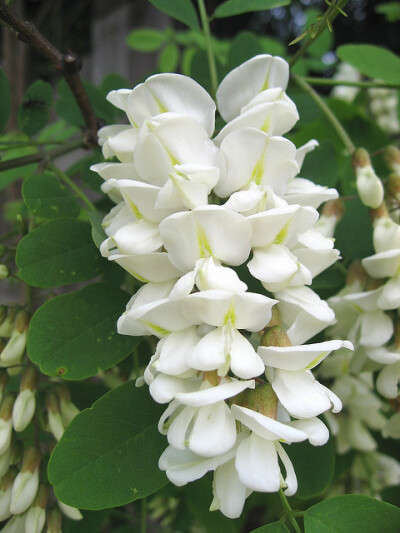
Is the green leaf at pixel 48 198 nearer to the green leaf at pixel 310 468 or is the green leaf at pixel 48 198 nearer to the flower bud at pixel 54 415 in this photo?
the flower bud at pixel 54 415

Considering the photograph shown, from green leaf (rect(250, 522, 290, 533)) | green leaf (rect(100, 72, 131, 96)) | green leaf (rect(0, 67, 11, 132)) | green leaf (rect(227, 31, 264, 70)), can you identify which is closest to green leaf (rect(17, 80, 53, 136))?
green leaf (rect(0, 67, 11, 132))

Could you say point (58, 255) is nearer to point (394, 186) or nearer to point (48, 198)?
point (48, 198)

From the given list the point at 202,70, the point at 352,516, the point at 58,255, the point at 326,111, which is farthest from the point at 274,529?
the point at 202,70

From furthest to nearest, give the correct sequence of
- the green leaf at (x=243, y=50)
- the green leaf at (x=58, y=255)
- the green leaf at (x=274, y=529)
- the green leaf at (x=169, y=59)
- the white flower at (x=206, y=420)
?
the green leaf at (x=169, y=59)
the green leaf at (x=243, y=50)
the green leaf at (x=58, y=255)
the green leaf at (x=274, y=529)
the white flower at (x=206, y=420)

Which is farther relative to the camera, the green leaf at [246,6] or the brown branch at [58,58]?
the green leaf at [246,6]

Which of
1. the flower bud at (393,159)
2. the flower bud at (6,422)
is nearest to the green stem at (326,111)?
the flower bud at (393,159)

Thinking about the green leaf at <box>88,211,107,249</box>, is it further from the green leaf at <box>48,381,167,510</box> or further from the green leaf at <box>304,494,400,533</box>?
the green leaf at <box>304,494,400,533</box>
